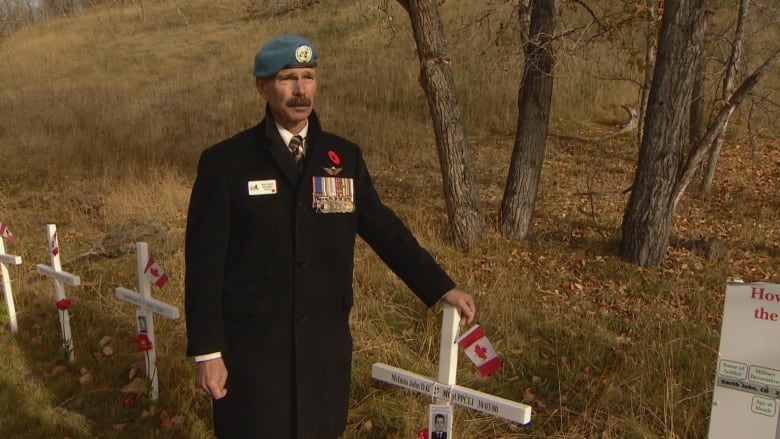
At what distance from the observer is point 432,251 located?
7.23 meters

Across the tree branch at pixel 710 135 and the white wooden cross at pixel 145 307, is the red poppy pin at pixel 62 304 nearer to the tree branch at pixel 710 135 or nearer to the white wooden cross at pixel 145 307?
the white wooden cross at pixel 145 307

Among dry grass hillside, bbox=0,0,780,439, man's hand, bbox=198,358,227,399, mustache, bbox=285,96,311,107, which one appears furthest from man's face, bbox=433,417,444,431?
mustache, bbox=285,96,311,107

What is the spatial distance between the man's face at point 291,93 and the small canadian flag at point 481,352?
1008 millimetres

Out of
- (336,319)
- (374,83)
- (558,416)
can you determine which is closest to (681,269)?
(558,416)

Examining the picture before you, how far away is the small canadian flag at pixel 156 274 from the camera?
12.8 feet

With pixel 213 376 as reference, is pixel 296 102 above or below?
above

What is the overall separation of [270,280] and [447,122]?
5319 millimetres

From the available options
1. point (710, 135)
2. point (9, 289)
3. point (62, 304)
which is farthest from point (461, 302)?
point (710, 135)

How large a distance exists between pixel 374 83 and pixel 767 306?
56.4 ft

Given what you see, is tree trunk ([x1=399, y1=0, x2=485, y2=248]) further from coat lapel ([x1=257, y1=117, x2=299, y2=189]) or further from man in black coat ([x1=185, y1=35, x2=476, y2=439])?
coat lapel ([x1=257, y1=117, x2=299, y2=189])

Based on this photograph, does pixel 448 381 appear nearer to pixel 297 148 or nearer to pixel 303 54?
pixel 297 148

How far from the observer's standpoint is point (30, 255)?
730 cm

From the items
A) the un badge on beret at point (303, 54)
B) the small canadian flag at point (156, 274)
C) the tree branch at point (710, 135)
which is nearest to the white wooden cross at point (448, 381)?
the un badge on beret at point (303, 54)

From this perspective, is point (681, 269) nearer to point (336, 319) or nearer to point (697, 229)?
point (697, 229)
